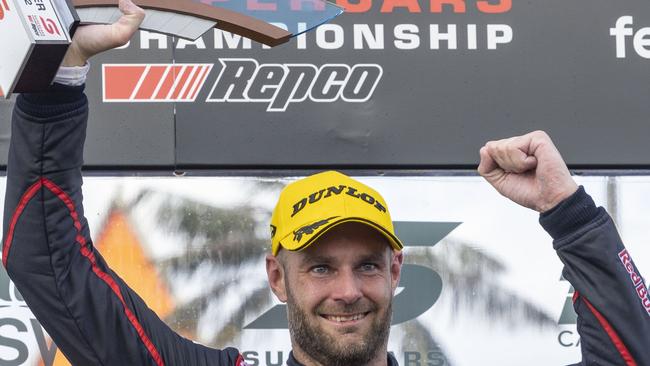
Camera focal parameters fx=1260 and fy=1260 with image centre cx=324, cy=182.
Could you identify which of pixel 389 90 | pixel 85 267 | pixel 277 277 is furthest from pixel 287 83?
pixel 85 267

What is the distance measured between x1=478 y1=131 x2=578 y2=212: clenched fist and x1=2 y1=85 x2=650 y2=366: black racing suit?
26 millimetres

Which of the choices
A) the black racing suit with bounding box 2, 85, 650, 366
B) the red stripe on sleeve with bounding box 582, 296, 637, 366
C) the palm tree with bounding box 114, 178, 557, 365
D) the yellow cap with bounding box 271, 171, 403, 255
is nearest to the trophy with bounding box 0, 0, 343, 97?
the black racing suit with bounding box 2, 85, 650, 366

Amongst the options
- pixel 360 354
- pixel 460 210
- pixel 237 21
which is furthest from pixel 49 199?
pixel 460 210

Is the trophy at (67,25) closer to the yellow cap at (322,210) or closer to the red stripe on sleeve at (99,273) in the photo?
the red stripe on sleeve at (99,273)

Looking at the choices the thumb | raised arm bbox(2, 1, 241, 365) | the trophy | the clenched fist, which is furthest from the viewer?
the clenched fist

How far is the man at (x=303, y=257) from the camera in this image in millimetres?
1959

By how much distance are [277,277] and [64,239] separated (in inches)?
17.4

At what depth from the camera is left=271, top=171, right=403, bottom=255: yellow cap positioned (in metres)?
2.17

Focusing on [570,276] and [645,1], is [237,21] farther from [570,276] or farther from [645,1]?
[645,1]

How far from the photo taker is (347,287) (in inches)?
84.7

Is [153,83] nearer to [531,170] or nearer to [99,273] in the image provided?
[99,273]

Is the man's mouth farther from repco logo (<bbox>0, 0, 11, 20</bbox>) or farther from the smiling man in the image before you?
repco logo (<bbox>0, 0, 11, 20</bbox>)

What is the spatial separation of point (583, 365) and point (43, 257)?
35.9 inches

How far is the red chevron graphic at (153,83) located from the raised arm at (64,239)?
793 mm
